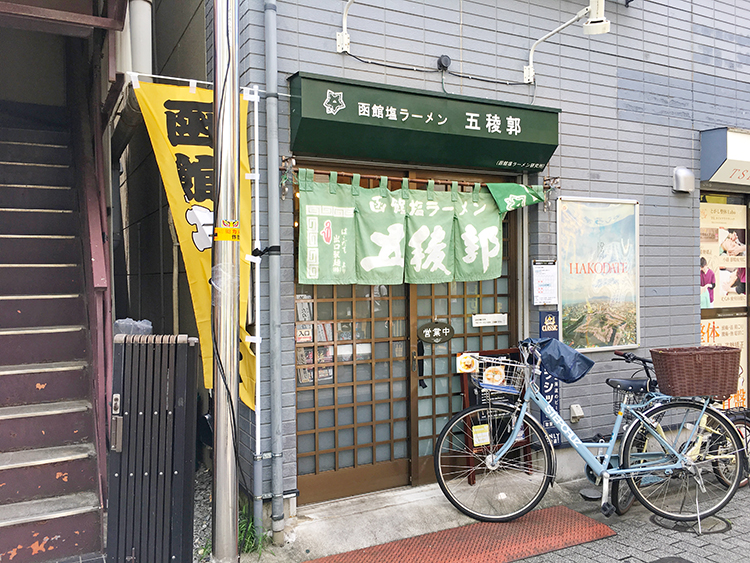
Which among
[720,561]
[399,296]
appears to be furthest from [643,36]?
[720,561]

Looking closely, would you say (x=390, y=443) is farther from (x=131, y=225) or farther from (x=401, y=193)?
(x=131, y=225)

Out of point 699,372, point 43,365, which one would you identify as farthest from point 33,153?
point 699,372

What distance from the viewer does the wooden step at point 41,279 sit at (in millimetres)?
5621

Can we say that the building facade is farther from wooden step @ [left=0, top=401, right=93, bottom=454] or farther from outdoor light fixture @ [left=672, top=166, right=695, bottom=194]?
wooden step @ [left=0, top=401, right=93, bottom=454]

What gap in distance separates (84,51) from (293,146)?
163 inches

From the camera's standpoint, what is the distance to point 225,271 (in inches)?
147

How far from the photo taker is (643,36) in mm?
6609

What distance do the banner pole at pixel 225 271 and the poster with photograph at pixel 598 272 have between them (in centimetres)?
367

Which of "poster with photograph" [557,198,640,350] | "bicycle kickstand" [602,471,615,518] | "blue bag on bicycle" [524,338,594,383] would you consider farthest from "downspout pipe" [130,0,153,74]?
"bicycle kickstand" [602,471,615,518]

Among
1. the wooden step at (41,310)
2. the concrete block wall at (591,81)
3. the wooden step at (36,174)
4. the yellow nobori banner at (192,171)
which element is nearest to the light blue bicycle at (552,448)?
the concrete block wall at (591,81)

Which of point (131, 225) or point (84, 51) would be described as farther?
point (131, 225)

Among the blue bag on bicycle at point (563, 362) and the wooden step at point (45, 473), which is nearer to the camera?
the wooden step at point (45, 473)

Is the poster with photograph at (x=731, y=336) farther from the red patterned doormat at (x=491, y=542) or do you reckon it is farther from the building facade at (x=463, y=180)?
the red patterned doormat at (x=491, y=542)

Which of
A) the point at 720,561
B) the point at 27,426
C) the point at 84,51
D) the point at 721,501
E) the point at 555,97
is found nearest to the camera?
the point at 720,561
